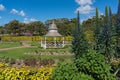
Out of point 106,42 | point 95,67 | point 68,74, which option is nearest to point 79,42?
point 106,42

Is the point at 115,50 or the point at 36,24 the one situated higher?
the point at 36,24

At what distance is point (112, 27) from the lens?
52.0ft

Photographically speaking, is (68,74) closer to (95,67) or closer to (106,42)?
(95,67)

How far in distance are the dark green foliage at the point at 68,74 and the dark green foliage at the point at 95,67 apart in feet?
0.99

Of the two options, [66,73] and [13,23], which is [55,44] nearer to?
[66,73]

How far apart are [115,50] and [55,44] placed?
2518 cm

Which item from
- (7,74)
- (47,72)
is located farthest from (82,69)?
(7,74)

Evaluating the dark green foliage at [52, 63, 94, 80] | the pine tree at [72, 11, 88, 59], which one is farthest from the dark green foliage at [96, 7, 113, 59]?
the dark green foliage at [52, 63, 94, 80]

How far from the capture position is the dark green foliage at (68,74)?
8695 millimetres

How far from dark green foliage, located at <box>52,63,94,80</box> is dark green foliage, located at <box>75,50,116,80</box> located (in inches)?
11.9

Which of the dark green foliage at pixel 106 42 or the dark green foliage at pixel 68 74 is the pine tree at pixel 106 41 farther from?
the dark green foliage at pixel 68 74

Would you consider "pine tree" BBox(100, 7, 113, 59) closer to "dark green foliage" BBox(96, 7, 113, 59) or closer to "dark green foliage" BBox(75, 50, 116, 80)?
"dark green foliage" BBox(96, 7, 113, 59)

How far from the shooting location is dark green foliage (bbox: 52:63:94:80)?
8695mm

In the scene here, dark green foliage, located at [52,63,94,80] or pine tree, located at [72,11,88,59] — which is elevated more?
pine tree, located at [72,11,88,59]
